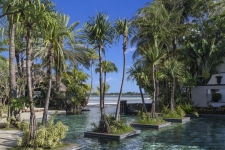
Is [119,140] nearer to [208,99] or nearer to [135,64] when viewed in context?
[135,64]

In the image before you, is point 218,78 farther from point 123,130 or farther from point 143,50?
point 123,130

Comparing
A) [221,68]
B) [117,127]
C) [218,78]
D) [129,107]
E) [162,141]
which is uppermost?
[221,68]

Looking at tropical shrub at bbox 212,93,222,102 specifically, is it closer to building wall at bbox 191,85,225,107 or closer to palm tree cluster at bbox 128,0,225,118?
building wall at bbox 191,85,225,107

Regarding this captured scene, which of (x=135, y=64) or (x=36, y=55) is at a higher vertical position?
(x=36, y=55)

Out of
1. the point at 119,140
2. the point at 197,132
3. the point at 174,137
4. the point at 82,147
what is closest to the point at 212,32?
the point at 197,132

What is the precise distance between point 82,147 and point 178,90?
55.4ft

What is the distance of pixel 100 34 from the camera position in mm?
11008

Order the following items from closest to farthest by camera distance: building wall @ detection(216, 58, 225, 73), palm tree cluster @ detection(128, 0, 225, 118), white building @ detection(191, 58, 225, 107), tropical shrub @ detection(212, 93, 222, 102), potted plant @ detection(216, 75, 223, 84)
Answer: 1. palm tree cluster @ detection(128, 0, 225, 118)
2. white building @ detection(191, 58, 225, 107)
3. potted plant @ detection(216, 75, 223, 84)
4. tropical shrub @ detection(212, 93, 222, 102)
5. building wall @ detection(216, 58, 225, 73)

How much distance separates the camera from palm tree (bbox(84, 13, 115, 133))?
428 inches

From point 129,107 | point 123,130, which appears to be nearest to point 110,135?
point 123,130

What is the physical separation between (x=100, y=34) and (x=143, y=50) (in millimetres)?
3904

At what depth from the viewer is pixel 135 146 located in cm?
965

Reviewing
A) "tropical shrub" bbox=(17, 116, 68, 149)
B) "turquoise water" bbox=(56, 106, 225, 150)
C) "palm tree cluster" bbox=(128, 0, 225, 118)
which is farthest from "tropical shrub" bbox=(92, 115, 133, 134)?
"palm tree cluster" bbox=(128, 0, 225, 118)

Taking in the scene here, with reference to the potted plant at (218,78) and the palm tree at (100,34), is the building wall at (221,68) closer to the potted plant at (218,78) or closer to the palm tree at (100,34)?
the potted plant at (218,78)
